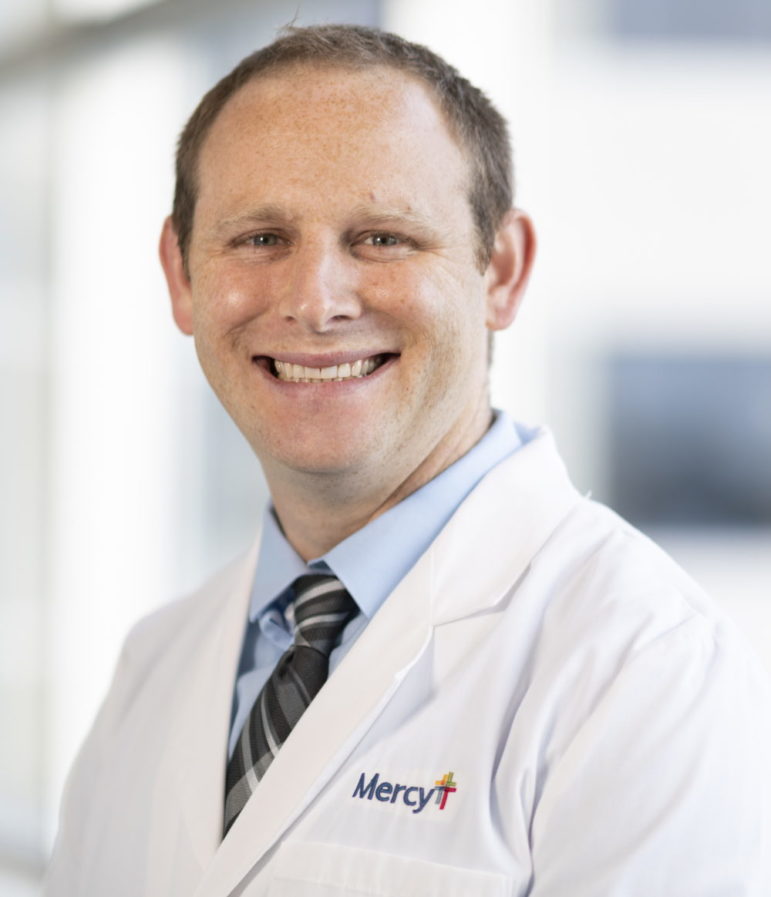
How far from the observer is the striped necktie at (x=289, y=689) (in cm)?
118

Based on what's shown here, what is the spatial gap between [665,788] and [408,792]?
→ 245 mm

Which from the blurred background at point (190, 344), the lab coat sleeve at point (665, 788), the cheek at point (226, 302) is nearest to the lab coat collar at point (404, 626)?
the lab coat sleeve at point (665, 788)

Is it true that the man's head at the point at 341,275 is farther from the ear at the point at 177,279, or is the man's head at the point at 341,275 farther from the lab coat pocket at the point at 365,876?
the lab coat pocket at the point at 365,876

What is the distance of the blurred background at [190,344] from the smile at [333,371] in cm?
128

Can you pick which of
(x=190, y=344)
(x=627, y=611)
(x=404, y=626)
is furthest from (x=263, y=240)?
(x=190, y=344)

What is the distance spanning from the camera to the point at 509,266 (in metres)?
1.35

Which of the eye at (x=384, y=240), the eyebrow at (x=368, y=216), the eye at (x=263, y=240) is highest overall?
the eyebrow at (x=368, y=216)

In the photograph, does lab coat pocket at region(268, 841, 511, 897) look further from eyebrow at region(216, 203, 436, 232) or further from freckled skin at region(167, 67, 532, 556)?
eyebrow at region(216, 203, 436, 232)

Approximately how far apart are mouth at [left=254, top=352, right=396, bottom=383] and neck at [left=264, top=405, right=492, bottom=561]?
0.10 metres

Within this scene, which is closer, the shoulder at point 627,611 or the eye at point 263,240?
the shoulder at point 627,611

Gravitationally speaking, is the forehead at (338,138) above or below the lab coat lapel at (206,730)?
above

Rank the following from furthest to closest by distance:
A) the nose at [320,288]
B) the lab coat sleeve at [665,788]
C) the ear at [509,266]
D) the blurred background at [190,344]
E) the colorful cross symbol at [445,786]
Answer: the blurred background at [190,344] < the ear at [509,266] < the nose at [320,288] < the colorful cross symbol at [445,786] < the lab coat sleeve at [665,788]

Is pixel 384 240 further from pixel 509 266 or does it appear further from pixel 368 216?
pixel 509 266

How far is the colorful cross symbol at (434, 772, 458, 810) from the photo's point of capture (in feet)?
3.31
